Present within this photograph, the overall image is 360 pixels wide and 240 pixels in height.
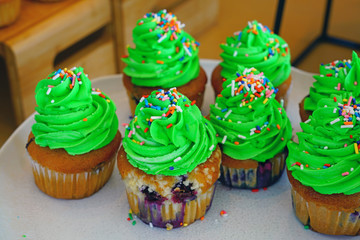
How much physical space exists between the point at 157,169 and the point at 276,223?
23.1 inches

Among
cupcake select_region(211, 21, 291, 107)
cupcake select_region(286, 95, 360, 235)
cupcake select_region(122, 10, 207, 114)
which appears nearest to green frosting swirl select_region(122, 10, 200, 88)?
cupcake select_region(122, 10, 207, 114)

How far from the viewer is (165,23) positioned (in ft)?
8.78

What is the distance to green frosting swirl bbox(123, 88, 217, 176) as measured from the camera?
211cm

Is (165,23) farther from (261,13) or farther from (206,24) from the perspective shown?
(261,13)

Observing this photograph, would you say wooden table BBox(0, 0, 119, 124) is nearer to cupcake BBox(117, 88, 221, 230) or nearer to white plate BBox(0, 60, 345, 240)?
white plate BBox(0, 60, 345, 240)

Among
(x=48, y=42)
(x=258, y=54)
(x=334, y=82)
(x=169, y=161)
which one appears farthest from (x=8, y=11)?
(x=334, y=82)

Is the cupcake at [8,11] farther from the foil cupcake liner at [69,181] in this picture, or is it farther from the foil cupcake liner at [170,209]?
the foil cupcake liner at [170,209]

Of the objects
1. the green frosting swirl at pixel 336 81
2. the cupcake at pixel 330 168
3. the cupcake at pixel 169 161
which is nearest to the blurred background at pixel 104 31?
the green frosting swirl at pixel 336 81

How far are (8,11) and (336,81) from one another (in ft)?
6.56

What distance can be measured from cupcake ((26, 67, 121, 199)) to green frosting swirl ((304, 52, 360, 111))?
3.11ft

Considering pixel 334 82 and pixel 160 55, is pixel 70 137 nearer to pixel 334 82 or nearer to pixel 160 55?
pixel 160 55

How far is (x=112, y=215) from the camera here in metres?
2.33

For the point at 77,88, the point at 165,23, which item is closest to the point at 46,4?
the point at 165,23

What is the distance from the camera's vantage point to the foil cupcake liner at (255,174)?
2.39m
